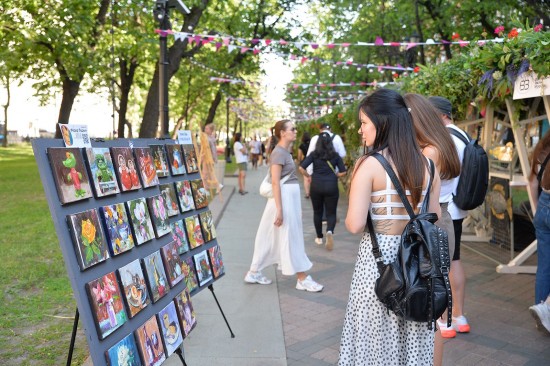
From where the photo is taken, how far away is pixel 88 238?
2762 millimetres

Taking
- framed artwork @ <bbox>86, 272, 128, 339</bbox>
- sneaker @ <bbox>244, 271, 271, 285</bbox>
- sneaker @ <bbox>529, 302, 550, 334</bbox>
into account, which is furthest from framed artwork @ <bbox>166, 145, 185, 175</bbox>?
sneaker @ <bbox>529, 302, 550, 334</bbox>

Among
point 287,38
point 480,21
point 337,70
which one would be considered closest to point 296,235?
point 480,21

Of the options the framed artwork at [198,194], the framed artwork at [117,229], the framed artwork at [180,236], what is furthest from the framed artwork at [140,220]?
the framed artwork at [198,194]

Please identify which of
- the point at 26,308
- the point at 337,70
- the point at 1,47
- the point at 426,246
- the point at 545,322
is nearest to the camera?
the point at 426,246

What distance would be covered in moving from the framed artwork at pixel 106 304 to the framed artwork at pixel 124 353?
86mm

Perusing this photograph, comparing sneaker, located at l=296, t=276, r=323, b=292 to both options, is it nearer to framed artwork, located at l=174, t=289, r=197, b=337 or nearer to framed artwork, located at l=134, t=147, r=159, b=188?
framed artwork, located at l=174, t=289, r=197, b=337

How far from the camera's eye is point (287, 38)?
21.7m

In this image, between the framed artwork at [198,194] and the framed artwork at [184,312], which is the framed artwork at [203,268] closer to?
the framed artwork at [198,194]

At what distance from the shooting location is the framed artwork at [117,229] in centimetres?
297

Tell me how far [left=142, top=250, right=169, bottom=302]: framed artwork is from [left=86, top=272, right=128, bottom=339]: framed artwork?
360 millimetres

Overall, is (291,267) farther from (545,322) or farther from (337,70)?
(337,70)

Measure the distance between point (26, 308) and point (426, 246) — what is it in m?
4.25

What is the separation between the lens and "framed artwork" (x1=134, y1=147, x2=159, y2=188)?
3.58 meters

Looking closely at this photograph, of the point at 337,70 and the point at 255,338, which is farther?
the point at 337,70
